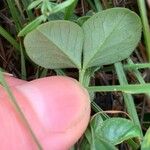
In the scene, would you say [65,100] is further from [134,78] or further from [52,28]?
[134,78]

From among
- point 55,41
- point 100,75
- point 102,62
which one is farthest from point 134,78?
point 55,41

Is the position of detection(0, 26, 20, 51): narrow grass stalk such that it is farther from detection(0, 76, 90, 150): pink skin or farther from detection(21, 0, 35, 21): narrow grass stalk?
detection(0, 76, 90, 150): pink skin

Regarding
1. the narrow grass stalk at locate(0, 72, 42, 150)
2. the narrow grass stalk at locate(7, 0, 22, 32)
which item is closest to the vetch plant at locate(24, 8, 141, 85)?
the narrow grass stalk at locate(0, 72, 42, 150)

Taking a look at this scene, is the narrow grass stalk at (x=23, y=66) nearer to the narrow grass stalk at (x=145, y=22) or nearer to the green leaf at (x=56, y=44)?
the green leaf at (x=56, y=44)

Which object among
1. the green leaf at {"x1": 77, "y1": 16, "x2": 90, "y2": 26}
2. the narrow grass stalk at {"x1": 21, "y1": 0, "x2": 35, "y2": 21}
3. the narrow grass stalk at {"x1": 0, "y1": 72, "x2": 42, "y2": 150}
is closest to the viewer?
the narrow grass stalk at {"x1": 0, "y1": 72, "x2": 42, "y2": 150}

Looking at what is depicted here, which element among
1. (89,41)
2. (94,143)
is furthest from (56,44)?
(94,143)

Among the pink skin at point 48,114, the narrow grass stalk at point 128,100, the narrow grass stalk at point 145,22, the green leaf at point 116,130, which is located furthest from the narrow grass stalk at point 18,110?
the narrow grass stalk at point 145,22

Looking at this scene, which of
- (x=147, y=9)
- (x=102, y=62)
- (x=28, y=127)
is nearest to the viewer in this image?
(x=28, y=127)

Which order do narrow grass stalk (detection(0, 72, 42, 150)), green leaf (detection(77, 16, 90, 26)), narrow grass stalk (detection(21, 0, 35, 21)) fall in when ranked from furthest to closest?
narrow grass stalk (detection(21, 0, 35, 21)) < green leaf (detection(77, 16, 90, 26)) < narrow grass stalk (detection(0, 72, 42, 150))
